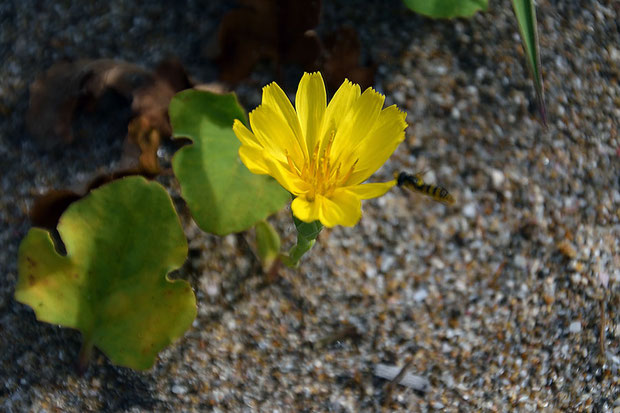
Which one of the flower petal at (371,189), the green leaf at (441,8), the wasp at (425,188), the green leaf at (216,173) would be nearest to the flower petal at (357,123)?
the flower petal at (371,189)

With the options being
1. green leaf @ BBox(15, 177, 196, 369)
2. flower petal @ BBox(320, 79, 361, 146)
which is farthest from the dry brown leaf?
flower petal @ BBox(320, 79, 361, 146)

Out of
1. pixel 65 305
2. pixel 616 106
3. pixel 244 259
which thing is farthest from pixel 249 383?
pixel 616 106

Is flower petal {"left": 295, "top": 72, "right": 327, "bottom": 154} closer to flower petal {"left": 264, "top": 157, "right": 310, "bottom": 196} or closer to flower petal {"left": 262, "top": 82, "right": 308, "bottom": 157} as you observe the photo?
flower petal {"left": 262, "top": 82, "right": 308, "bottom": 157}

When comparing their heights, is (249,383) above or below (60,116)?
below

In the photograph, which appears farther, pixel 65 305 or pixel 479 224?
pixel 479 224

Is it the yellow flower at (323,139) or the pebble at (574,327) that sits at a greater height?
the yellow flower at (323,139)

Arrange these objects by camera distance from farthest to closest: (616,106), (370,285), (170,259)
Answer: (616,106), (370,285), (170,259)

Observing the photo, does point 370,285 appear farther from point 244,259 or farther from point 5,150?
point 5,150

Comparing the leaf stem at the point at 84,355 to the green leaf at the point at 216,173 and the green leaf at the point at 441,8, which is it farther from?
the green leaf at the point at 441,8
